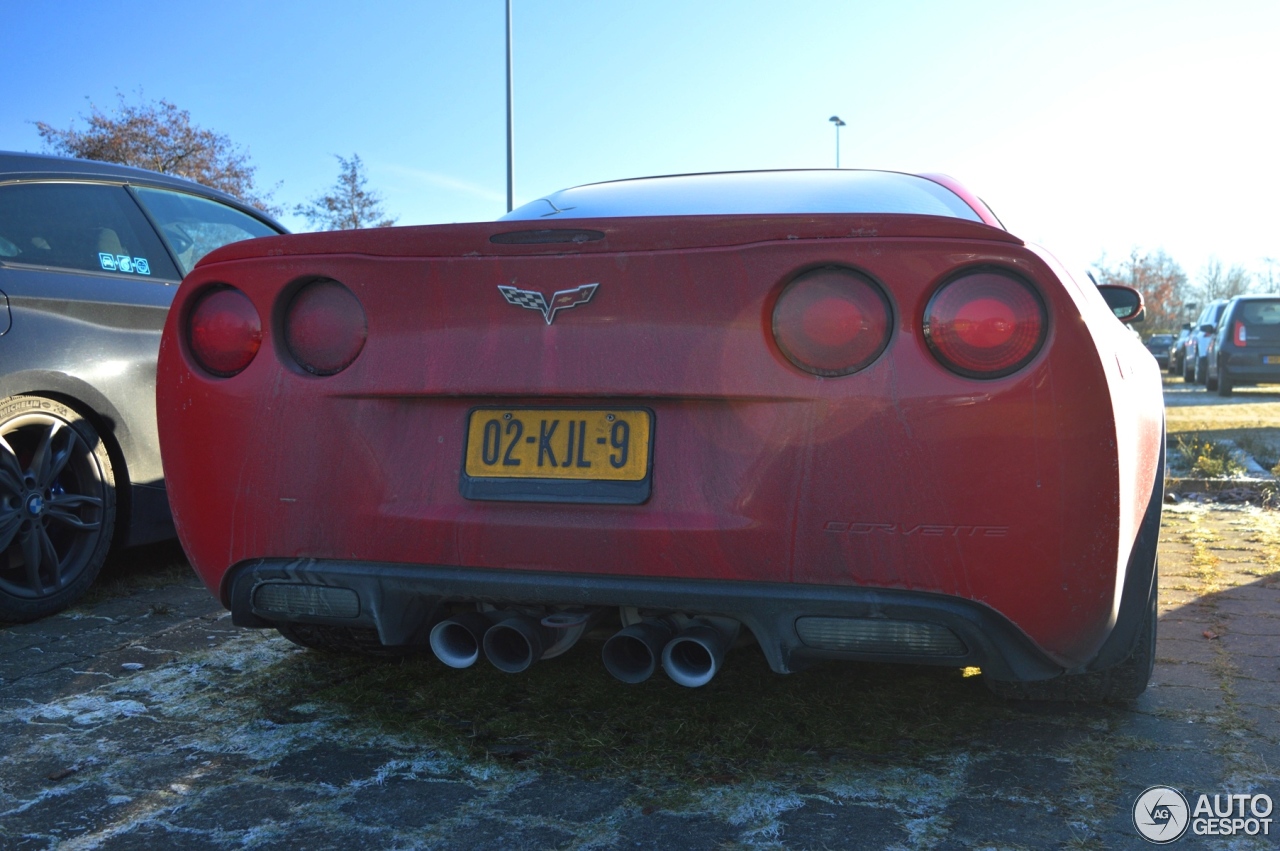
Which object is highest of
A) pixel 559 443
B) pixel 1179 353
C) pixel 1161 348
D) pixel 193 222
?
pixel 1161 348

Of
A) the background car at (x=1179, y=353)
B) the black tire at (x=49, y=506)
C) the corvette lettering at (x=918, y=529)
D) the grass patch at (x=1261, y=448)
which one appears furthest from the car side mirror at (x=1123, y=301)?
the background car at (x=1179, y=353)

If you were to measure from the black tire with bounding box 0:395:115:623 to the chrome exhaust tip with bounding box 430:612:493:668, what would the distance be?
194cm

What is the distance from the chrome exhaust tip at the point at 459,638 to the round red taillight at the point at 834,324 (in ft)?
2.82

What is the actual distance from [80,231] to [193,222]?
0.62m

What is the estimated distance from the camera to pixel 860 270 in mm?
2018

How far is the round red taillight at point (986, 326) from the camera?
1.96m

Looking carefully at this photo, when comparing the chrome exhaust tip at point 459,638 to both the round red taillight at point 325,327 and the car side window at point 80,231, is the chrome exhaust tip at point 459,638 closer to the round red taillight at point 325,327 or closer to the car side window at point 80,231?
the round red taillight at point 325,327

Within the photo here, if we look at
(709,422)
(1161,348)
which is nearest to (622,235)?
(709,422)

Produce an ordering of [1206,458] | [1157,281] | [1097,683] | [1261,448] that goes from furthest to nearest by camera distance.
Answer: [1157,281] → [1261,448] → [1206,458] → [1097,683]

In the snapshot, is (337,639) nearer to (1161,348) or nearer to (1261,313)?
(1261,313)

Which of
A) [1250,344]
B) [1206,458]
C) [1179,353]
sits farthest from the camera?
[1179,353]

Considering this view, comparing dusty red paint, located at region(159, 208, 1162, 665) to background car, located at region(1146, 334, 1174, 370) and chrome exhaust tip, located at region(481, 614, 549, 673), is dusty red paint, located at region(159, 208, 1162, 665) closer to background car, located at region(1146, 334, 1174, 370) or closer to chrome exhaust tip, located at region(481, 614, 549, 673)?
chrome exhaust tip, located at region(481, 614, 549, 673)

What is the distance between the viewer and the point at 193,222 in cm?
457

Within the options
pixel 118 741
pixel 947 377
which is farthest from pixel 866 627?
pixel 118 741
